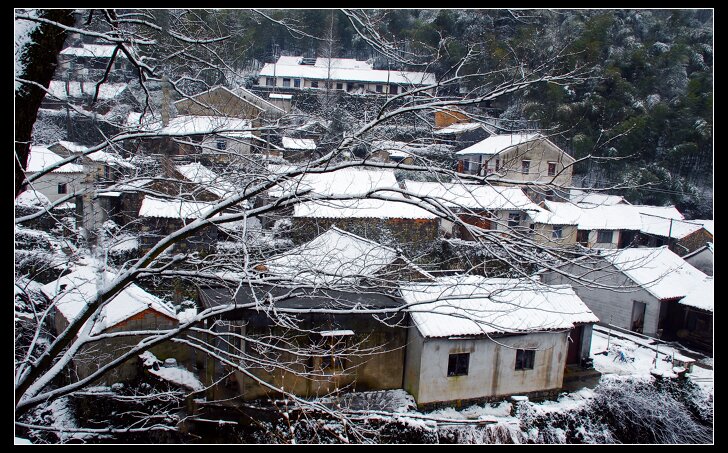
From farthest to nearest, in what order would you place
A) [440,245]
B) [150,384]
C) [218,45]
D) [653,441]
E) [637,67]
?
[637,67] → [440,245] → [150,384] → [653,441] → [218,45]

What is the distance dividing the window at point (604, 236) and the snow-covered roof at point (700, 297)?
14.8ft

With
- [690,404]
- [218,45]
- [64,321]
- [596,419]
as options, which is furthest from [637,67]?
[64,321]

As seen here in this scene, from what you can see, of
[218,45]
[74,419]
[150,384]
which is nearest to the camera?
[218,45]

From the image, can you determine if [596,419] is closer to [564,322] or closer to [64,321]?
[564,322]

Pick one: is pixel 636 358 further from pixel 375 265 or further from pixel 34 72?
pixel 34 72

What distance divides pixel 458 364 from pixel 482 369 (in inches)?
22.7

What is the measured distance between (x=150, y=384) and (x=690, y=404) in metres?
12.1

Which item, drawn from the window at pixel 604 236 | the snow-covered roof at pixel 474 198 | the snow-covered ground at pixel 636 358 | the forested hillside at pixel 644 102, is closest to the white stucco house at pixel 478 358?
the snow-covered ground at pixel 636 358

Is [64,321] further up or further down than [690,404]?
further up

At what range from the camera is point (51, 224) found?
1527 cm

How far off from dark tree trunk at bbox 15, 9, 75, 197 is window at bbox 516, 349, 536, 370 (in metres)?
9.94

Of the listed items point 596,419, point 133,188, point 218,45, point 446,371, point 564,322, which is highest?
point 218,45

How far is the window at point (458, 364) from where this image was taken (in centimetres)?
1002

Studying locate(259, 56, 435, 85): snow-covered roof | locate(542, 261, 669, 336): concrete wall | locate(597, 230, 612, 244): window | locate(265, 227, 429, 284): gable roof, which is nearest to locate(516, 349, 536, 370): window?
locate(542, 261, 669, 336): concrete wall
